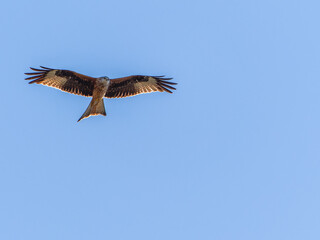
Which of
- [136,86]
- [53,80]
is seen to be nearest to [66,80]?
[53,80]

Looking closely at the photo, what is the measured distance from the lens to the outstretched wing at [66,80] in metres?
13.9

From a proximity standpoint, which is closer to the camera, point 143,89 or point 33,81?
point 33,81

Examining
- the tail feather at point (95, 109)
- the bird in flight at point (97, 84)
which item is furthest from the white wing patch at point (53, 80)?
the tail feather at point (95, 109)

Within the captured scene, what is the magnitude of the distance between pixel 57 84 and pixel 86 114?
1.45 metres

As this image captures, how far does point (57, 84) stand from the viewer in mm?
14070

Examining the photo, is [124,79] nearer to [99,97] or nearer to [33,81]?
[99,97]

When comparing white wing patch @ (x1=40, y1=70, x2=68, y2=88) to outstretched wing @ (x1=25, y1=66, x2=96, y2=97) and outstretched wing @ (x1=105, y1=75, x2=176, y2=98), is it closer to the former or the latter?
outstretched wing @ (x1=25, y1=66, x2=96, y2=97)

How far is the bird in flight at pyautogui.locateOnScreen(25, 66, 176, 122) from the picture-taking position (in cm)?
1374

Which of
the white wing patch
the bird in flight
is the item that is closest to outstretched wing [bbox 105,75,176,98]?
the bird in flight

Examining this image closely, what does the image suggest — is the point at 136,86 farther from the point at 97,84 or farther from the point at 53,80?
the point at 53,80

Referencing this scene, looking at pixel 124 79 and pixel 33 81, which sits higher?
pixel 124 79

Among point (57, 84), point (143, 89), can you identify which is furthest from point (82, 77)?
point (143, 89)

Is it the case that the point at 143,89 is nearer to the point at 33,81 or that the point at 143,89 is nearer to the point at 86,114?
the point at 86,114

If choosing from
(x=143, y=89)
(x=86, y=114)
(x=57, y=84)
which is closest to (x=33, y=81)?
(x=57, y=84)
